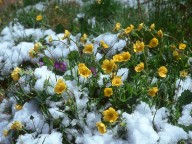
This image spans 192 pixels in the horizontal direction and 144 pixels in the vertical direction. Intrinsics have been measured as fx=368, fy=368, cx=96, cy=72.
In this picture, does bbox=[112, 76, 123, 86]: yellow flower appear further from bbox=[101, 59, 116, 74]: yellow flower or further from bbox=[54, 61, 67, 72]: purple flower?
bbox=[54, 61, 67, 72]: purple flower

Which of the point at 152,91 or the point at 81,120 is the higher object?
the point at 152,91

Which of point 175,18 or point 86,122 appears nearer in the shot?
point 86,122

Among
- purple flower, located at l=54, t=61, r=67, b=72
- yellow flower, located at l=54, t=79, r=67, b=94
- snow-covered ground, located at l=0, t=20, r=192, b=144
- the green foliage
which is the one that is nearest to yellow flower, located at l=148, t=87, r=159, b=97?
snow-covered ground, located at l=0, t=20, r=192, b=144

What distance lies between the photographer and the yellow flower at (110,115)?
2.15 m

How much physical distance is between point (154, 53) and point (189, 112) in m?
0.86

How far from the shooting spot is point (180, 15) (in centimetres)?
362

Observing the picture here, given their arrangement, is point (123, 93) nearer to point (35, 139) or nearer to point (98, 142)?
point (98, 142)

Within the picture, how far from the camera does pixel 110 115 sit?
2.18 m

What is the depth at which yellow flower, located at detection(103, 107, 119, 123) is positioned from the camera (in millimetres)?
A: 2154

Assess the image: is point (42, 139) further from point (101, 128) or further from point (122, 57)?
point (122, 57)

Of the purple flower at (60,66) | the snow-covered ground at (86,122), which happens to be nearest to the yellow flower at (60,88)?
the snow-covered ground at (86,122)

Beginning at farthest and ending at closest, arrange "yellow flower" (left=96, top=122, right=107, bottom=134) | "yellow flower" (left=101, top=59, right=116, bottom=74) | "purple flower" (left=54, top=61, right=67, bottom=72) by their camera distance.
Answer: "purple flower" (left=54, top=61, right=67, bottom=72) < "yellow flower" (left=101, top=59, right=116, bottom=74) < "yellow flower" (left=96, top=122, right=107, bottom=134)

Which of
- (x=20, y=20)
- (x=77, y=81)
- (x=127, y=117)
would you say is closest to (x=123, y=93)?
(x=127, y=117)

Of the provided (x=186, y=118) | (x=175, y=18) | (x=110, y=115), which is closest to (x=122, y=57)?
(x=110, y=115)
